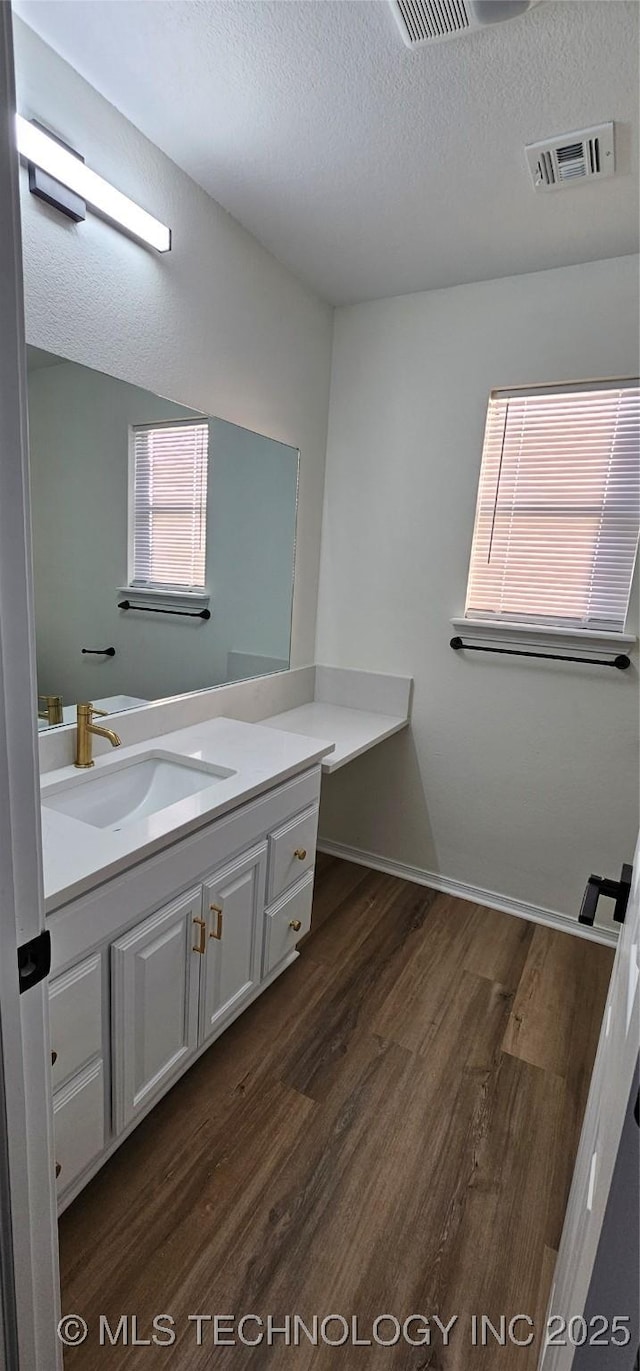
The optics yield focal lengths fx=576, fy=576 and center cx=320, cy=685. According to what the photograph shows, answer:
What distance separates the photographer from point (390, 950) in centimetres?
216

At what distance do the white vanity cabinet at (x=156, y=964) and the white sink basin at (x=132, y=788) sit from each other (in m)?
0.23

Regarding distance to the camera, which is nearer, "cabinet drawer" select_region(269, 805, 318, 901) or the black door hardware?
the black door hardware

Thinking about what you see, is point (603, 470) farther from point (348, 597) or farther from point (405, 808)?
point (405, 808)

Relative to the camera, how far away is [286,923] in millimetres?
1838

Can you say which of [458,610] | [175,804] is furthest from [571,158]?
[175,804]

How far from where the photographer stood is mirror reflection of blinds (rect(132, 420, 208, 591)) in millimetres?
1769

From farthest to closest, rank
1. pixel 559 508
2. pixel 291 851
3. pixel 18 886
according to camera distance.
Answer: pixel 559 508 < pixel 291 851 < pixel 18 886

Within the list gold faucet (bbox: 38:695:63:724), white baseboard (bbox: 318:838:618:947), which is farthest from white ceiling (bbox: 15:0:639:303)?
white baseboard (bbox: 318:838:618:947)

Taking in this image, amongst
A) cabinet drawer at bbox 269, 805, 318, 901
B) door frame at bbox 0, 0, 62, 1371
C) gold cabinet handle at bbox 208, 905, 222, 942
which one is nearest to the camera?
door frame at bbox 0, 0, 62, 1371

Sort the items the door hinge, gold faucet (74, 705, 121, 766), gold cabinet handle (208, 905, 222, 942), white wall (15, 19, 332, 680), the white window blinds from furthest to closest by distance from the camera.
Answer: the white window blinds, gold faucet (74, 705, 121, 766), gold cabinet handle (208, 905, 222, 942), white wall (15, 19, 332, 680), the door hinge

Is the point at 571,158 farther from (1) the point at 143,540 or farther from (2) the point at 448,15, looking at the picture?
(1) the point at 143,540

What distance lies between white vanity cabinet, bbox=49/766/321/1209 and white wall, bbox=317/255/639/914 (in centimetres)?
97

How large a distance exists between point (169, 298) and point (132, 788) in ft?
4.70

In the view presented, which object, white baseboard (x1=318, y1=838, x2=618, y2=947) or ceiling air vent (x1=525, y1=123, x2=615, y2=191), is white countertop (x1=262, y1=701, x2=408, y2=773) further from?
ceiling air vent (x1=525, y1=123, x2=615, y2=191)
